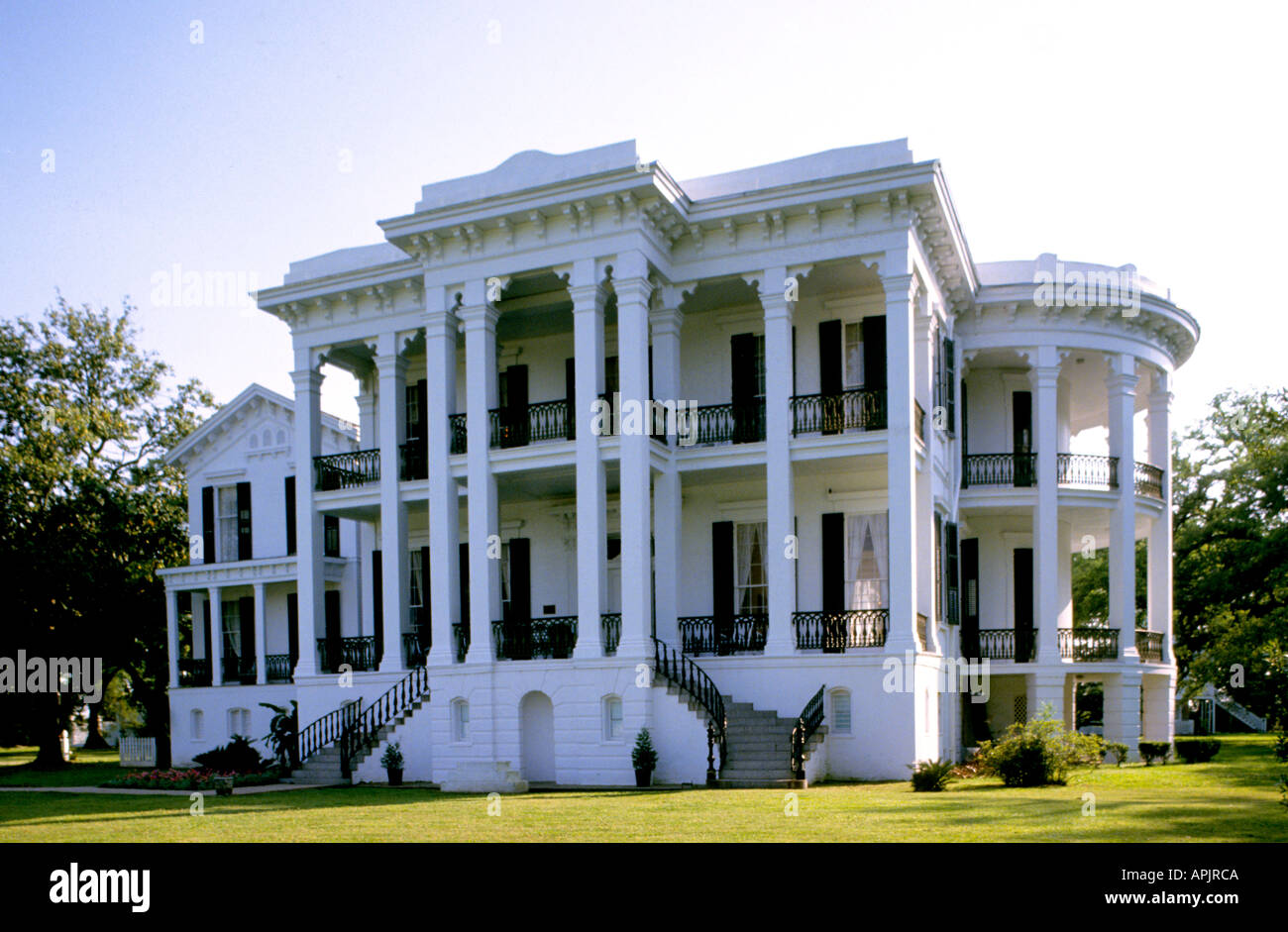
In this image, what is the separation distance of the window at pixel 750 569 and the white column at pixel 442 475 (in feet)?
18.2

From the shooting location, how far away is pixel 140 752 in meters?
35.8

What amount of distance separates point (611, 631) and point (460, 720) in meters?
3.44

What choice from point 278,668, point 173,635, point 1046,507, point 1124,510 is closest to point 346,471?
point 278,668

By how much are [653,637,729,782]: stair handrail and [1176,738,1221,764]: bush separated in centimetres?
1205

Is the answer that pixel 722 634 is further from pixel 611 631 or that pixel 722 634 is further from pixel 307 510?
pixel 307 510

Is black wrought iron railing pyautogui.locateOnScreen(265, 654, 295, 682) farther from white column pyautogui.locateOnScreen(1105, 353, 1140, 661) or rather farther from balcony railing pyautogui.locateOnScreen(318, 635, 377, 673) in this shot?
white column pyautogui.locateOnScreen(1105, 353, 1140, 661)

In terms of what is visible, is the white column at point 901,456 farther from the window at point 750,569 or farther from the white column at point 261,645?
the white column at point 261,645

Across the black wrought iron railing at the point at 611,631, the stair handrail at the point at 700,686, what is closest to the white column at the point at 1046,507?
the stair handrail at the point at 700,686

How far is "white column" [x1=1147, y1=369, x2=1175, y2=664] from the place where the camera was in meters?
28.3

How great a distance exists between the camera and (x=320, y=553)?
26688 mm

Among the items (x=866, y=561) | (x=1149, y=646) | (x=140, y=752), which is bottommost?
(x=140, y=752)

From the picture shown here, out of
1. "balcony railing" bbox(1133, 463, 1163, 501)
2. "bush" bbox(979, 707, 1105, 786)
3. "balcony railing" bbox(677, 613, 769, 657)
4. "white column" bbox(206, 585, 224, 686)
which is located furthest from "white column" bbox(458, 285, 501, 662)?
"balcony railing" bbox(1133, 463, 1163, 501)
